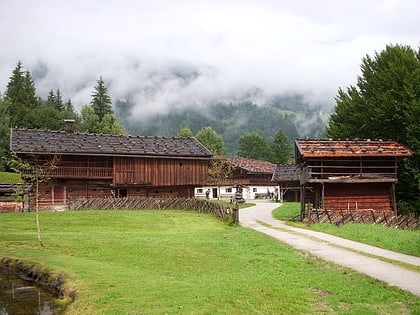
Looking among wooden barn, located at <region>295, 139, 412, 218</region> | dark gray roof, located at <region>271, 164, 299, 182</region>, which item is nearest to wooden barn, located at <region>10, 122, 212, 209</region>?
wooden barn, located at <region>295, 139, 412, 218</region>

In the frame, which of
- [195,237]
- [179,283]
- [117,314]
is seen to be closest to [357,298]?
[179,283]

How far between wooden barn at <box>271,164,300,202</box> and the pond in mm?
57923

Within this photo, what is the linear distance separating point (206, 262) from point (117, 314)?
6.22 m

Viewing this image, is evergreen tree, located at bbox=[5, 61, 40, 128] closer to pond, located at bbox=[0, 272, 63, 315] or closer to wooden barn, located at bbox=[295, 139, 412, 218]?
wooden barn, located at bbox=[295, 139, 412, 218]

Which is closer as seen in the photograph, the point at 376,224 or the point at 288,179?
the point at 376,224

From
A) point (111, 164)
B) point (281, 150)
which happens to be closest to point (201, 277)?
point (111, 164)

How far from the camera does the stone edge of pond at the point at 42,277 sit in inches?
508

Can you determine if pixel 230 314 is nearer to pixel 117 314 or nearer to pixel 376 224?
pixel 117 314

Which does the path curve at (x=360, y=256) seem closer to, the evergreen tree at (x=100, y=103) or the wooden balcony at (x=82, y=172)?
the wooden balcony at (x=82, y=172)

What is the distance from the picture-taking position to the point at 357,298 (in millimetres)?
10945

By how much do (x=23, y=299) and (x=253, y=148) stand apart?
121395 mm

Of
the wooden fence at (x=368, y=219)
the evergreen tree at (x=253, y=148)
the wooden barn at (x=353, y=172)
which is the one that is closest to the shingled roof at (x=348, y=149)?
the wooden barn at (x=353, y=172)

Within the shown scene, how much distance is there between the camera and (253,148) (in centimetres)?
13375

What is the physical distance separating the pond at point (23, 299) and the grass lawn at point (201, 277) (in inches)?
33.3
